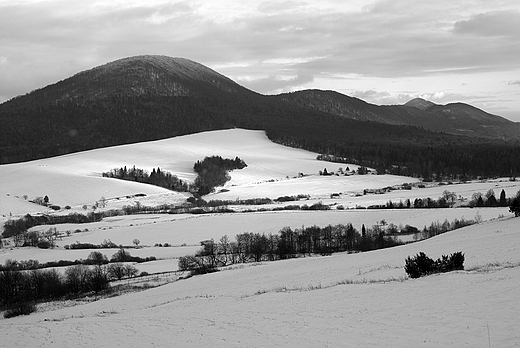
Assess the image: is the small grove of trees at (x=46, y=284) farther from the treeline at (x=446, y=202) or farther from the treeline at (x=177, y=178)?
the treeline at (x=177, y=178)

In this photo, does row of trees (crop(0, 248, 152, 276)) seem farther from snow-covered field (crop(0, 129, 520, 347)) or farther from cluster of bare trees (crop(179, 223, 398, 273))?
cluster of bare trees (crop(179, 223, 398, 273))

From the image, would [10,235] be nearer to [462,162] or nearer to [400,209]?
[400,209]

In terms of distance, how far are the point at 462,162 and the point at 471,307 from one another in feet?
546

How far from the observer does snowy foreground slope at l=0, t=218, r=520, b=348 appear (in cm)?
1443

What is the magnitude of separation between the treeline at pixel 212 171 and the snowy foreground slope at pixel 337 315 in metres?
102

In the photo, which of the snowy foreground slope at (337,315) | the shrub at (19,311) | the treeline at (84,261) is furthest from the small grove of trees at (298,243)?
the snowy foreground slope at (337,315)

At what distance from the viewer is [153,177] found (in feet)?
453

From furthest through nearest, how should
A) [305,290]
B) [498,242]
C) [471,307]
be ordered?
[498,242], [305,290], [471,307]

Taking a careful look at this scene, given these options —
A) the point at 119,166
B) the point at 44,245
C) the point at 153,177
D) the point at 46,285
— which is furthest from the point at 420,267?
the point at 119,166

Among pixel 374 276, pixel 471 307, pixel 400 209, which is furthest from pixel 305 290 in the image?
pixel 400 209

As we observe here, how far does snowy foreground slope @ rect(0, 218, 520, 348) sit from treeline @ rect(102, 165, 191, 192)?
104 meters

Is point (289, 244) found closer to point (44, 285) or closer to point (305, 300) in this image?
point (44, 285)

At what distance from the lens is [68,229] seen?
283 ft

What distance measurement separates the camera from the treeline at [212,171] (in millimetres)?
133475
